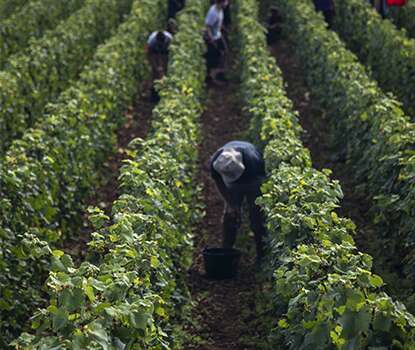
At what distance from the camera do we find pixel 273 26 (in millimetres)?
20344

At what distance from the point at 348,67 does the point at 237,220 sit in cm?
408

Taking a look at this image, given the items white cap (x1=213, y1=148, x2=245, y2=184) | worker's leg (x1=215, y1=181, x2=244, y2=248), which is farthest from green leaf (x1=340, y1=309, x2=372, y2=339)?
worker's leg (x1=215, y1=181, x2=244, y2=248)

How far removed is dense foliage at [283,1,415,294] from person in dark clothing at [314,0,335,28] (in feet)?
14.9

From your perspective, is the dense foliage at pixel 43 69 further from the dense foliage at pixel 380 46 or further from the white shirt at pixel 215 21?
the dense foliage at pixel 380 46

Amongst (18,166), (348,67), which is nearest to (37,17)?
(348,67)

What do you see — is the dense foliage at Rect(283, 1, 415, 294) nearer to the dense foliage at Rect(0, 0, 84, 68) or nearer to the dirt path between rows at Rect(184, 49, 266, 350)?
the dirt path between rows at Rect(184, 49, 266, 350)

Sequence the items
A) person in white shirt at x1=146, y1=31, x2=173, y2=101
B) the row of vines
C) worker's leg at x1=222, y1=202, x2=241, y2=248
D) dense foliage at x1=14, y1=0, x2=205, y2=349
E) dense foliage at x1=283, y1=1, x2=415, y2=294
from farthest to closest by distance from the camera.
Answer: person in white shirt at x1=146, y1=31, x2=173, y2=101
worker's leg at x1=222, y1=202, x2=241, y2=248
dense foliage at x1=283, y1=1, x2=415, y2=294
the row of vines
dense foliage at x1=14, y1=0, x2=205, y2=349

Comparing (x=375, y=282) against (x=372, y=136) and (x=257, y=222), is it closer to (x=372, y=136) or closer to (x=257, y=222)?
(x=257, y=222)

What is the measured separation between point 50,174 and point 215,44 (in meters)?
8.01

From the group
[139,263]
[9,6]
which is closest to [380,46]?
[139,263]

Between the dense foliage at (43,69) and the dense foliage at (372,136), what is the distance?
4427mm

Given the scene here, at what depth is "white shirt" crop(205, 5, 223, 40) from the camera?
16719 millimetres

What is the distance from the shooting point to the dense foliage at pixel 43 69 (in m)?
A: 12.5

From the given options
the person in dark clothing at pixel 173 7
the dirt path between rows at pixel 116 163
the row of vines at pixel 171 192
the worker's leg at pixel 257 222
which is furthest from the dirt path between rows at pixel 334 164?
the person in dark clothing at pixel 173 7
